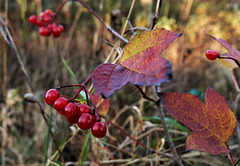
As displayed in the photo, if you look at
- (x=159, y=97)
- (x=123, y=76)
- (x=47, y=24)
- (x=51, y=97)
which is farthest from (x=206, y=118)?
(x=47, y=24)

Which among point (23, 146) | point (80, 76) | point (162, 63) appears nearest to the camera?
point (162, 63)

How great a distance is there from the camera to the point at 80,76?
222cm

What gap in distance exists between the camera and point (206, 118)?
1.57ft

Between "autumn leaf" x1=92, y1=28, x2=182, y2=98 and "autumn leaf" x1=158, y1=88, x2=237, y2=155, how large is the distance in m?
0.12

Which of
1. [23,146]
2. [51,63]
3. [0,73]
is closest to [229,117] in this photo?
[23,146]

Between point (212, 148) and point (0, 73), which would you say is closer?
point (212, 148)

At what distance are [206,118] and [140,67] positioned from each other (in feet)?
0.75

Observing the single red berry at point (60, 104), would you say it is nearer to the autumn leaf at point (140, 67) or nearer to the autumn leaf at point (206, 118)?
the autumn leaf at point (140, 67)

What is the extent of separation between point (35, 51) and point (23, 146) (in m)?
2.00

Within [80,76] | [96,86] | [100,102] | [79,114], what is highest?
[96,86]

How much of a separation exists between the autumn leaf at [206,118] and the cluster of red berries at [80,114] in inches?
6.3

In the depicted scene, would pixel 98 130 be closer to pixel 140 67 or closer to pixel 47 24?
pixel 140 67

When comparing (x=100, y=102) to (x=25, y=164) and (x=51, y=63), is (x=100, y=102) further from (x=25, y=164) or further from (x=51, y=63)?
(x=51, y=63)

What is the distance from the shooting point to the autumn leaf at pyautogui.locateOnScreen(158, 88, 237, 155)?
1.51ft
